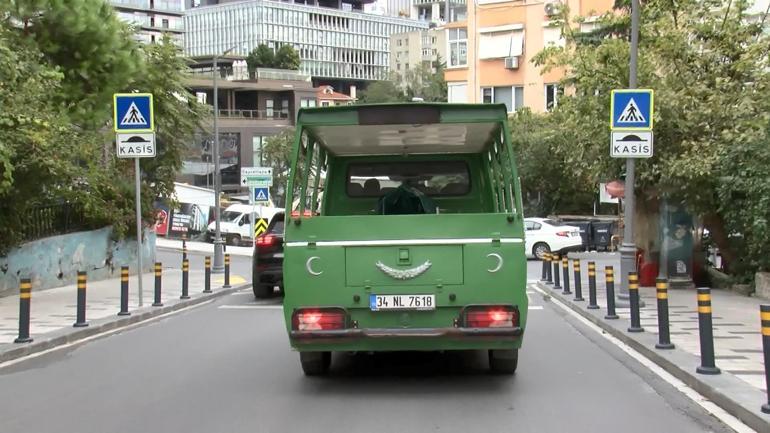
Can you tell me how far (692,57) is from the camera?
56.4 ft

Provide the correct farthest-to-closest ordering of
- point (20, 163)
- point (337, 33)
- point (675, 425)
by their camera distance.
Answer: point (337, 33) < point (20, 163) < point (675, 425)

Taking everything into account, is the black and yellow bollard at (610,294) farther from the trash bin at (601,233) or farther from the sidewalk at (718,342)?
the trash bin at (601,233)

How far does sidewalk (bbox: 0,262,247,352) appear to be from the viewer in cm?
1227

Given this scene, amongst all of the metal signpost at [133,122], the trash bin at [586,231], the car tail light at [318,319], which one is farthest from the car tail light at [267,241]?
the trash bin at [586,231]

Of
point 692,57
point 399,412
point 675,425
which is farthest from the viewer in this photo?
point 692,57

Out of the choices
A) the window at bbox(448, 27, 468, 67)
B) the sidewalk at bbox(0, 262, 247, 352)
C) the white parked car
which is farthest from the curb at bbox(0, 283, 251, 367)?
the window at bbox(448, 27, 468, 67)

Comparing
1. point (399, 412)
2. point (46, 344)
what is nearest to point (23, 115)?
point (46, 344)

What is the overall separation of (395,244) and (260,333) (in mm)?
5613

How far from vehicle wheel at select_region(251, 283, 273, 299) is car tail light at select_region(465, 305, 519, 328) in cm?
1059

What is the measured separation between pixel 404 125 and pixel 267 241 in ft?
30.3

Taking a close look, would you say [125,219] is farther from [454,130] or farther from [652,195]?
[454,130]

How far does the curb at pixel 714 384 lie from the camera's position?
670 cm

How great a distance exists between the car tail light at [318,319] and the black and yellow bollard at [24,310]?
15.5 ft

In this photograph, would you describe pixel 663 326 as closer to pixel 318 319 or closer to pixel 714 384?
pixel 714 384
